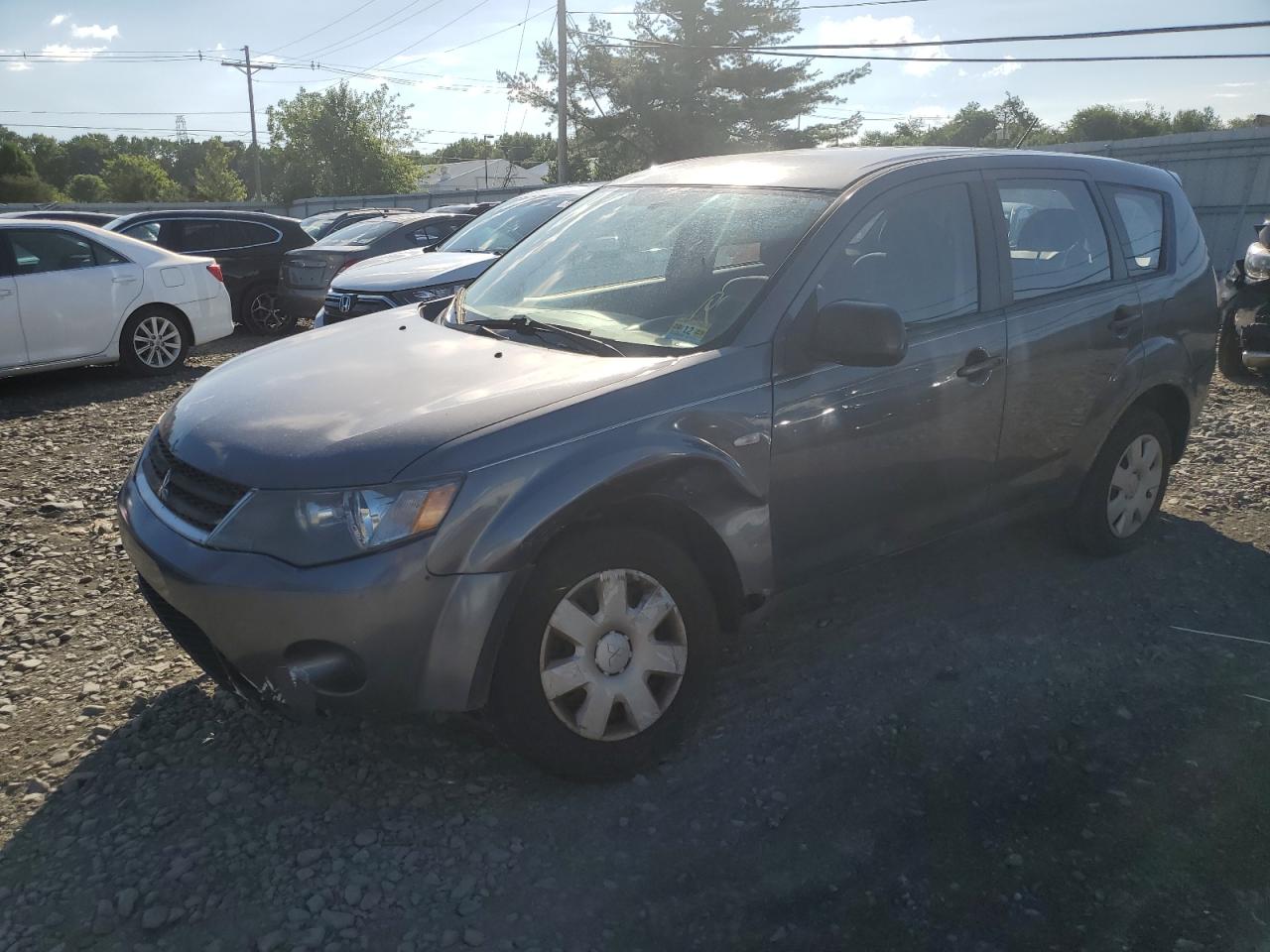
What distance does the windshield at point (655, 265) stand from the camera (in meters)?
3.45

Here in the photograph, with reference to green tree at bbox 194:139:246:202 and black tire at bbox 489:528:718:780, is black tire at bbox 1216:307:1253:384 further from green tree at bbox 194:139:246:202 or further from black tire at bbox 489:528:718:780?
green tree at bbox 194:139:246:202

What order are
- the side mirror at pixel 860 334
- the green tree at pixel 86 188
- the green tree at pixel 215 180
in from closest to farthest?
1. the side mirror at pixel 860 334
2. the green tree at pixel 86 188
3. the green tree at pixel 215 180

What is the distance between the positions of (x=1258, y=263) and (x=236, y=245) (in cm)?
1121

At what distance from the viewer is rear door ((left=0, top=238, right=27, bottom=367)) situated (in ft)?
27.9

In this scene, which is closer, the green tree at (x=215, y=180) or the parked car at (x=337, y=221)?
the parked car at (x=337, y=221)

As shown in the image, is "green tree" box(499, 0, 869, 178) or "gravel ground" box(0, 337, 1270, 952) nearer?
"gravel ground" box(0, 337, 1270, 952)

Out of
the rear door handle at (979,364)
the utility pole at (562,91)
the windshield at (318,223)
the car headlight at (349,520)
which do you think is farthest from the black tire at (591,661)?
the utility pole at (562,91)

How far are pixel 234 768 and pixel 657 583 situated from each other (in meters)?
1.43

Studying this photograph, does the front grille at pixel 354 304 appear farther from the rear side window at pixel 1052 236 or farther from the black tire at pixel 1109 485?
the black tire at pixel 1109 485

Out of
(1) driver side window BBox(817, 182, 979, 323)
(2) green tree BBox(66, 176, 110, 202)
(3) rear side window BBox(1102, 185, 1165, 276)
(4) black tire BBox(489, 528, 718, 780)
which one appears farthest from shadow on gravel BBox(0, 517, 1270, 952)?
(2) green tree BBox(66, 176, 110, 202)

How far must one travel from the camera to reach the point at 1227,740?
3463mm

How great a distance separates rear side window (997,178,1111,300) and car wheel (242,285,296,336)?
1074cm

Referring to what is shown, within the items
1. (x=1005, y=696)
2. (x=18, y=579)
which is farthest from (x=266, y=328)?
(x=1005, y=696)

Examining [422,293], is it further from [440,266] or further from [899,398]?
[899,398]
